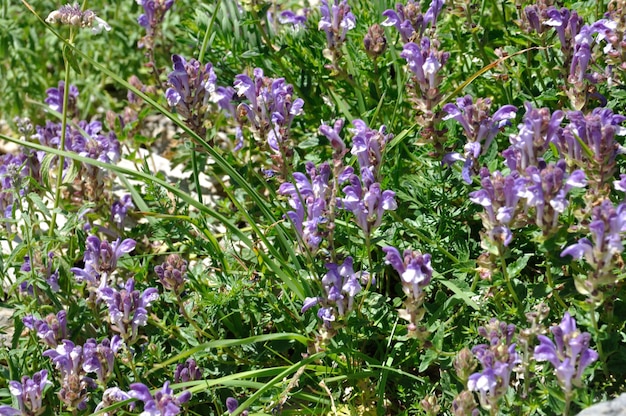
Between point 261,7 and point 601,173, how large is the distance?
188 cm

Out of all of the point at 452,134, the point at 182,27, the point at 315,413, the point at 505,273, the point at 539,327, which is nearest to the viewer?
the point at 539,327

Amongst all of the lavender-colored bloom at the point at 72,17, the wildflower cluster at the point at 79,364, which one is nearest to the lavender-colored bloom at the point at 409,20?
the lavender-colored bloom at the point at 72,17

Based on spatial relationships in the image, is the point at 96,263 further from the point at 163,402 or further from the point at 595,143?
the point at 595,143

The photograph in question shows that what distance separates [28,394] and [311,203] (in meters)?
1.23

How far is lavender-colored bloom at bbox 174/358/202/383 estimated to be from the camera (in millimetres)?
3115

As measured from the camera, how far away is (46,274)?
11.5 ft

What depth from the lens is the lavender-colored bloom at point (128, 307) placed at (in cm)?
315

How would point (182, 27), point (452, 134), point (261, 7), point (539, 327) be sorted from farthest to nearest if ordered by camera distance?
point (182, 27), point (261, 7), point (452, 134), point (539, 327)

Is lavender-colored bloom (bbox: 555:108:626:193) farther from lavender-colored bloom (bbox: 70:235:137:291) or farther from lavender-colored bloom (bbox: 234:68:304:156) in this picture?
lavender-colored bloom (bbox: 70:235:137:291)

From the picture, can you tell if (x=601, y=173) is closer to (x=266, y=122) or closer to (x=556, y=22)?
(x=556, y=22)

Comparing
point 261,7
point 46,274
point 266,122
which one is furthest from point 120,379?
point 261,7

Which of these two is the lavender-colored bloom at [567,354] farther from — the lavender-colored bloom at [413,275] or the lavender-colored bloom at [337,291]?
the lavender-colored bloom at [337,291]

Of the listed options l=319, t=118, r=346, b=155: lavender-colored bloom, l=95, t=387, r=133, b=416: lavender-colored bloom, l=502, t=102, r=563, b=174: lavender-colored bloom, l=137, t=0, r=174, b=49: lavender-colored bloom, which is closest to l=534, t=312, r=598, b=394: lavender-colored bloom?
l=502, t=102, r=563, b=174: lavender-colored bloom

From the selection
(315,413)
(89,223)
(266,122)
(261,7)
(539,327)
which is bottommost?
(315,413)
